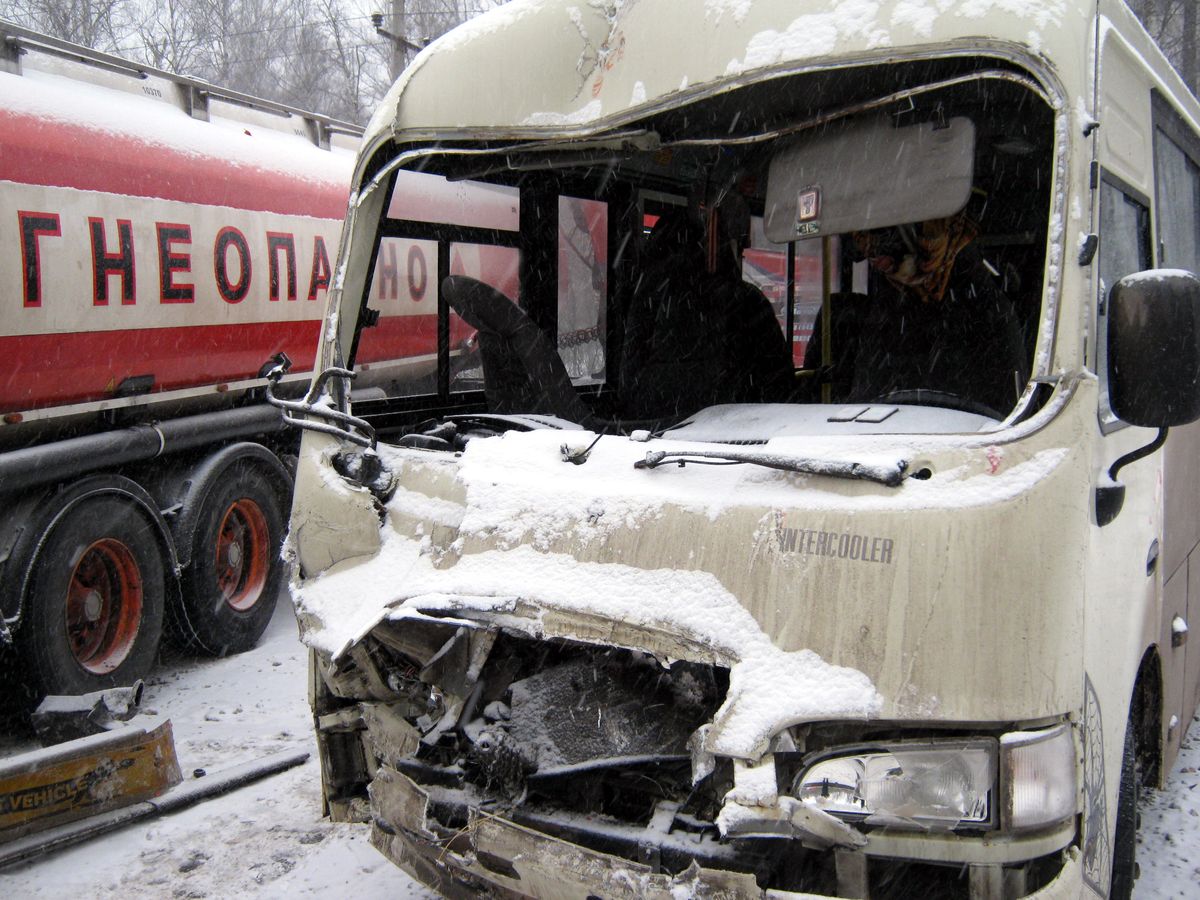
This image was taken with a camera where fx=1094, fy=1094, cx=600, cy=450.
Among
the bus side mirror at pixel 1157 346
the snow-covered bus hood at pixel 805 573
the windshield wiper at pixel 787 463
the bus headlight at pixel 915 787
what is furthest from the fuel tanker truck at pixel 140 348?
the bus side mirror at pixel 1157 346

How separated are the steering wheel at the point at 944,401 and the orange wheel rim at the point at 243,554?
456 centimetres

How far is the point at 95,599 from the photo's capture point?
18.3ft

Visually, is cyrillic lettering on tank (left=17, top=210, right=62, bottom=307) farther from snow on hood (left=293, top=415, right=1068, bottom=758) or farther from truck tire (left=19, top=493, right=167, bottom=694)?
snow on hood (left=293, top=415, right=1068, bottom=758)

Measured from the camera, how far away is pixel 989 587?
223 cm

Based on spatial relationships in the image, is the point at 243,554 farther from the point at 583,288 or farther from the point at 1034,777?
the point at 1034,777

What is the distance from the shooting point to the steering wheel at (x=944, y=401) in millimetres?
2957

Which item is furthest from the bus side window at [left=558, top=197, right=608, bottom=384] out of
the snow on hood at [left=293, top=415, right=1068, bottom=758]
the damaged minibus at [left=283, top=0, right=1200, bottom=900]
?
the snow on hood at [left=293, top=415, right=1068, bottom=758]

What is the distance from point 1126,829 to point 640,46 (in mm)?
2577

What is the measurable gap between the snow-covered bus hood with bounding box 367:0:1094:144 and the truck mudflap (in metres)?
1.85

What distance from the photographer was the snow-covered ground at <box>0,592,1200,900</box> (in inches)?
146

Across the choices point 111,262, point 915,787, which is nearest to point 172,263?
point 111,262

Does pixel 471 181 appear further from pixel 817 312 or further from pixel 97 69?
pixel 97 69

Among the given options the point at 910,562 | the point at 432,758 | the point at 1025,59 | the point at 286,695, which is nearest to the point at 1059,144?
the point at 1025,59

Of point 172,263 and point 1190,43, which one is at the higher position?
point 1190,43
